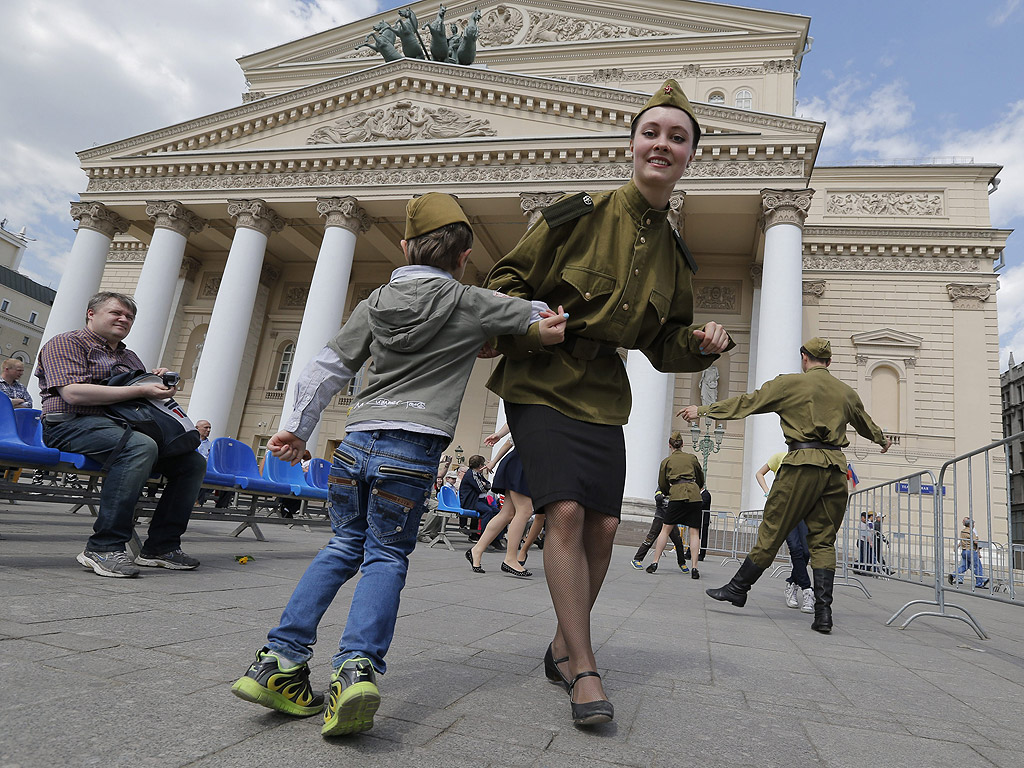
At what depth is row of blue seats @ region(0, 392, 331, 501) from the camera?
4324mm

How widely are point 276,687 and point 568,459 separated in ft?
3.78

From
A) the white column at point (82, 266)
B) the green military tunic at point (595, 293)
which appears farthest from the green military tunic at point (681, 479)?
the white column at point (82, 266)

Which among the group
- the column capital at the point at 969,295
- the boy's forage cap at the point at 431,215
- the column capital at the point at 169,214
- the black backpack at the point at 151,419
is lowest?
the black backpack at the point at 151,419

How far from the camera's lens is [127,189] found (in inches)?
930

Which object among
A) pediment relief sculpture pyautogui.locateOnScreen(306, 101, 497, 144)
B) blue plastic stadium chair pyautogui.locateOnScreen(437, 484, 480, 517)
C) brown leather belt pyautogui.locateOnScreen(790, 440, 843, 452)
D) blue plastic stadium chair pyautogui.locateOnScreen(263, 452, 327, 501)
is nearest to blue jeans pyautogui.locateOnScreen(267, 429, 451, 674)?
brown leather belt pyautogui.locateOnScreen(790, 440, 843, 452)

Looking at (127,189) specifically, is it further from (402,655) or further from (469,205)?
(402,655)

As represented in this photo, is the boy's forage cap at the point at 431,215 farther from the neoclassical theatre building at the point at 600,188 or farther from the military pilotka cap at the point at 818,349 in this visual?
the neoclassical theatre building at the point at 600,188

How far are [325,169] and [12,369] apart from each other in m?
14.6

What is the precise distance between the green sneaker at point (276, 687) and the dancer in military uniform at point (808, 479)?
12.3ft

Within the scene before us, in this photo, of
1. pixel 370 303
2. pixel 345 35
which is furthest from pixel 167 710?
pixel 345 35

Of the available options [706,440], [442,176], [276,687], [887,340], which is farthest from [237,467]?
[887,340]

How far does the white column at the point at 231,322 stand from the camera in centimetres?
2069

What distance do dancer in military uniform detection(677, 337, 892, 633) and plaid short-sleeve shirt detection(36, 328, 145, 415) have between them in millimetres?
4266

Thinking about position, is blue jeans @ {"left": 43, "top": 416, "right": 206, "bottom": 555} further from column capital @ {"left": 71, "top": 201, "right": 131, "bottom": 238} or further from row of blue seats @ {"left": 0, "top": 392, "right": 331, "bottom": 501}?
column capital @ {"left": 71, "top": 201, "right": 131, "bottom": 238}
